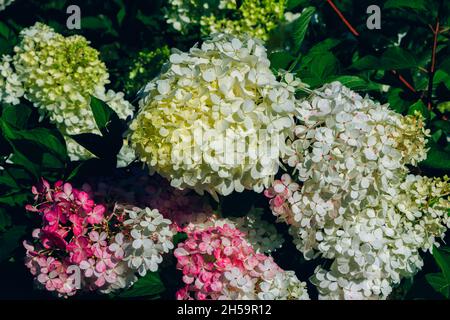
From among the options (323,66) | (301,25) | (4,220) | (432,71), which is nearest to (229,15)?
(301,25)

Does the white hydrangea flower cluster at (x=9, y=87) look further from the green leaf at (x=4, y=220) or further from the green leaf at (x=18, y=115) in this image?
the green leaf at (x=4, y=220)

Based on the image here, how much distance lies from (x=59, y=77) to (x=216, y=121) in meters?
0.73

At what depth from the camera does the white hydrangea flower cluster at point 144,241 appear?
4.97 feet

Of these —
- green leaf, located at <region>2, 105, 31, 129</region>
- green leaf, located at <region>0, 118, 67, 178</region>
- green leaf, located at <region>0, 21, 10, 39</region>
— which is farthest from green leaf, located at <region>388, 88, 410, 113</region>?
green leaf, located at <region>0, 21, 10, 39</region>

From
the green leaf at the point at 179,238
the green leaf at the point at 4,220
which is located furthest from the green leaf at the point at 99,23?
the green leaf at the point at 179,238

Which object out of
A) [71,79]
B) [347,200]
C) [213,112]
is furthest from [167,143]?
[71,79]

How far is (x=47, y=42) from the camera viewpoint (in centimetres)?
199

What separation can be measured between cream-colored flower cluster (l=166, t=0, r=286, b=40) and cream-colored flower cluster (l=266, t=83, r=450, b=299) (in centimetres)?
63

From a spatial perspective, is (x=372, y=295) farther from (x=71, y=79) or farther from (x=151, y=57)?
(x=151, y=57)

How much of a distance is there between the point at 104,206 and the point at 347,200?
21.7 inches

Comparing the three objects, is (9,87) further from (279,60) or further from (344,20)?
(344,20)

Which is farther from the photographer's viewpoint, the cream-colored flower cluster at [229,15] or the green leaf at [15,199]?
the cream-colored flower cluster at [229,15]

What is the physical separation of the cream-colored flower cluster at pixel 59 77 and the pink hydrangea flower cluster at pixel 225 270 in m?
0.64

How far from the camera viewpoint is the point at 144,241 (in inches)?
59.5
